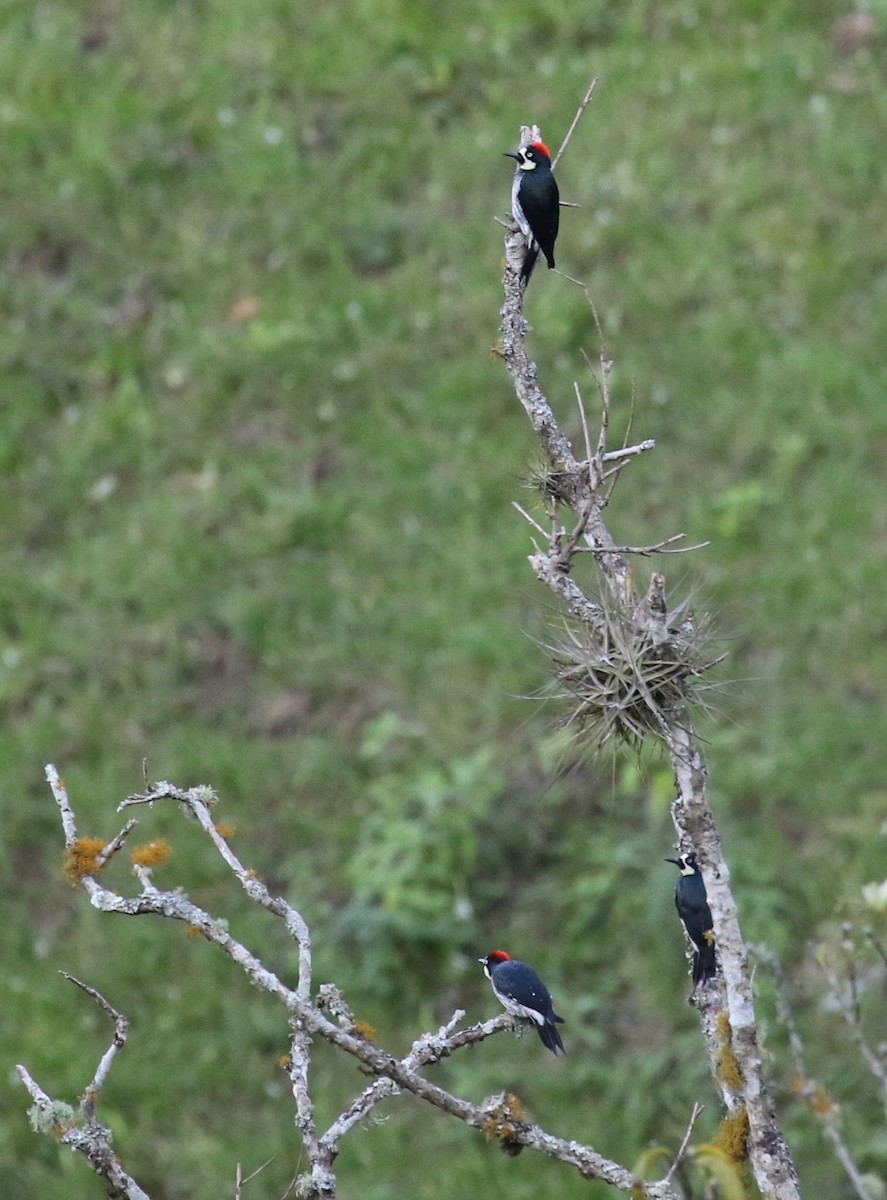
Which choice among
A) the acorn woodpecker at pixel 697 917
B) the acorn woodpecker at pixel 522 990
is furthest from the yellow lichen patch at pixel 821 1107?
the acorn woodpecker at pixel 697 917

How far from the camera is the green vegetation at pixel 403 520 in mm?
6578

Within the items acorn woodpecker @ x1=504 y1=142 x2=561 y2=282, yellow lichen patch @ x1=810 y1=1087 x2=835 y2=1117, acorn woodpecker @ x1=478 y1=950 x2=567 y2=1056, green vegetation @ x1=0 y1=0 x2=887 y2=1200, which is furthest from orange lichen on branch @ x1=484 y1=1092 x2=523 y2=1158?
green vegetation @ x1=0 y1=0 x2=887 y2=1200

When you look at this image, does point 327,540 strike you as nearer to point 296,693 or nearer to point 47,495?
point 296,693

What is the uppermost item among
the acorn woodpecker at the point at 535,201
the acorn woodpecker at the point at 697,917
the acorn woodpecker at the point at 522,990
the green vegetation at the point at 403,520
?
the green vegetation at the point at 403,520

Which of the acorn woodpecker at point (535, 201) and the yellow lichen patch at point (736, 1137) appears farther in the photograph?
the acorn woodpecker at point (535, 201)

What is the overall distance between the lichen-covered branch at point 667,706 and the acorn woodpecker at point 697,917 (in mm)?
89

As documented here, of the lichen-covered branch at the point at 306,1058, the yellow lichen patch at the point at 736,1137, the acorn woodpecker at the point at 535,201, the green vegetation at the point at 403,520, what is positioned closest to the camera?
the lichen-covered branch at the point at 306,1058

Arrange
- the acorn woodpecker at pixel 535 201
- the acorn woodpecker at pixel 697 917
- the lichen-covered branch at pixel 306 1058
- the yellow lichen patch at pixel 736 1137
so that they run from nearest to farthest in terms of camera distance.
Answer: the lichen-covered branch at pixel 306 1058, the yellow lichen patch at pixel 736 1137, the acorn woodpecker at pixel 697 917, the acorn woodpecker at pixel 535 201

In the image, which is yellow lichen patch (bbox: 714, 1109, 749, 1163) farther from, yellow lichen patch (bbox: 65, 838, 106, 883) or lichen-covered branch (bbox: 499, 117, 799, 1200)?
yellow lichen patch (bbox: 65, 838, 106, 883)

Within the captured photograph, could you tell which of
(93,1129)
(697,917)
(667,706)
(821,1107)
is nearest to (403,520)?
(821,1107)

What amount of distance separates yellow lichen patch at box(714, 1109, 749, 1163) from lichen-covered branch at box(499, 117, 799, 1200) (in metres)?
0.02

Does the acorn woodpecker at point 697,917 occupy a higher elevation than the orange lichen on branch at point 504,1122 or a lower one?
higher

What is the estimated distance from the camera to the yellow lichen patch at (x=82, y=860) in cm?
281

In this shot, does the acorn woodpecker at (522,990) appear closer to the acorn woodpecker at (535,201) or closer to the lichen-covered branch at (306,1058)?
the lichen-covered branch at (306,1058)
